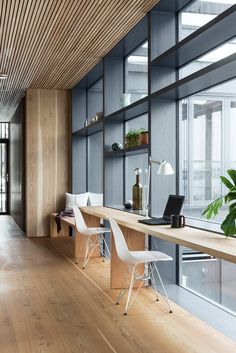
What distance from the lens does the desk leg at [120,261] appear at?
4.84 m

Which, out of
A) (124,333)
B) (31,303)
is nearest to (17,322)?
(31,303)

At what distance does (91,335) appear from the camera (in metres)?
3.44

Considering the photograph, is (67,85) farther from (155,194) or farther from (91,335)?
(91,335)

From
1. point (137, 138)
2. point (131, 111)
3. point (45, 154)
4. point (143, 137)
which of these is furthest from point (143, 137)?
point (45, 154)

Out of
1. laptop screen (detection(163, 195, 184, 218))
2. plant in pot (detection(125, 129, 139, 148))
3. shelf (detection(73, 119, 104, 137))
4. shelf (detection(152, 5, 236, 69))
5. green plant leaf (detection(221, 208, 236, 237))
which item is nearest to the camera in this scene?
green plant leaf (detection(221, 208, 236, 237))

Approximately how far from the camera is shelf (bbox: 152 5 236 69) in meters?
3.36

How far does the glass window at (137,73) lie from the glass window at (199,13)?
100cm

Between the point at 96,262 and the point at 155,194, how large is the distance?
187 centimetres

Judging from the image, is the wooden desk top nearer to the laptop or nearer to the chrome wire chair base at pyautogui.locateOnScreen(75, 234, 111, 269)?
the laptop

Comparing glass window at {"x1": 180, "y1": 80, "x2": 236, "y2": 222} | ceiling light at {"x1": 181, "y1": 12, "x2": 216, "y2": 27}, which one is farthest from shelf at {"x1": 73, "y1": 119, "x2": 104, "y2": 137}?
ceiling light at {"x1": 181, "y1": 12, "x2": 216, "y2": 27}

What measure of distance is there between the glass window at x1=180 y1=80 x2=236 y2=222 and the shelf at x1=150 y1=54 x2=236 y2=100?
122mm

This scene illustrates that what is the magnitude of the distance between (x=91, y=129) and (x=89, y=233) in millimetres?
2532

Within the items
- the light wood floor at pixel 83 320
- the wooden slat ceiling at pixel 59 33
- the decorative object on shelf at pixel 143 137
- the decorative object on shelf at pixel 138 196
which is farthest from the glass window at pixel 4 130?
the decorative object on shelf at pixel 143 137

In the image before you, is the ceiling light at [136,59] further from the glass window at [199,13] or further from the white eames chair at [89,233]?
the white eames chair at [89,233]
